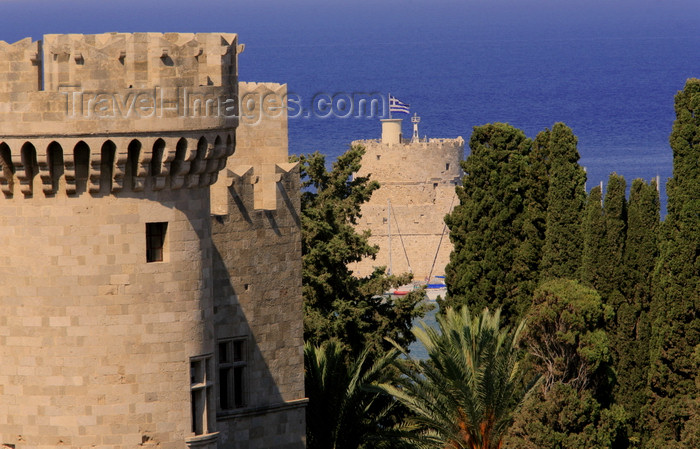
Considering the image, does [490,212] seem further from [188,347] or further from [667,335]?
[188,347]

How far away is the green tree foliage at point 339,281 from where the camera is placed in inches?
1363

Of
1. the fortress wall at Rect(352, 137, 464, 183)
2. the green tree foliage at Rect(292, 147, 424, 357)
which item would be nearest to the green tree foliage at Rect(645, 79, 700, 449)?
the green tree foliage at Rect(292, 147, 424, 357)

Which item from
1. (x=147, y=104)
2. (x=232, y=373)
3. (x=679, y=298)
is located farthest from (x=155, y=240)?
(x=679, y=298)

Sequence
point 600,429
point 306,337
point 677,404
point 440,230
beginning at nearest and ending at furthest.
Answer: point 600,429 < point 677,404 < point 306,337 < point 440,230

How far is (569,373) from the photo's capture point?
29266 millimetres

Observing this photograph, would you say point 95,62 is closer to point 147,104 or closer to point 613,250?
point 147,104

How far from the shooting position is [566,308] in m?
29.2

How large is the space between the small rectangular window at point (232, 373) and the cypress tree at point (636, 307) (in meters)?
9.65

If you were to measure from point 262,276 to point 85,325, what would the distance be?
6527mm

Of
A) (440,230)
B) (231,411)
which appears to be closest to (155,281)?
(231,411)

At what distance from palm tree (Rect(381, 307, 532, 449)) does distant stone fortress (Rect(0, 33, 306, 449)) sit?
812 centimetres

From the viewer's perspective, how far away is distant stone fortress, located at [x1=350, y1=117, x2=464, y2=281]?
89.1 meters

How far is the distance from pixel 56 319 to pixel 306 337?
14451 mm

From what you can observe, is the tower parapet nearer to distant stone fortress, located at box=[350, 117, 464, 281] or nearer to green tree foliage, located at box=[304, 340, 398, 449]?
green tree foliage, located at box=[304, 340, 398, 449]
